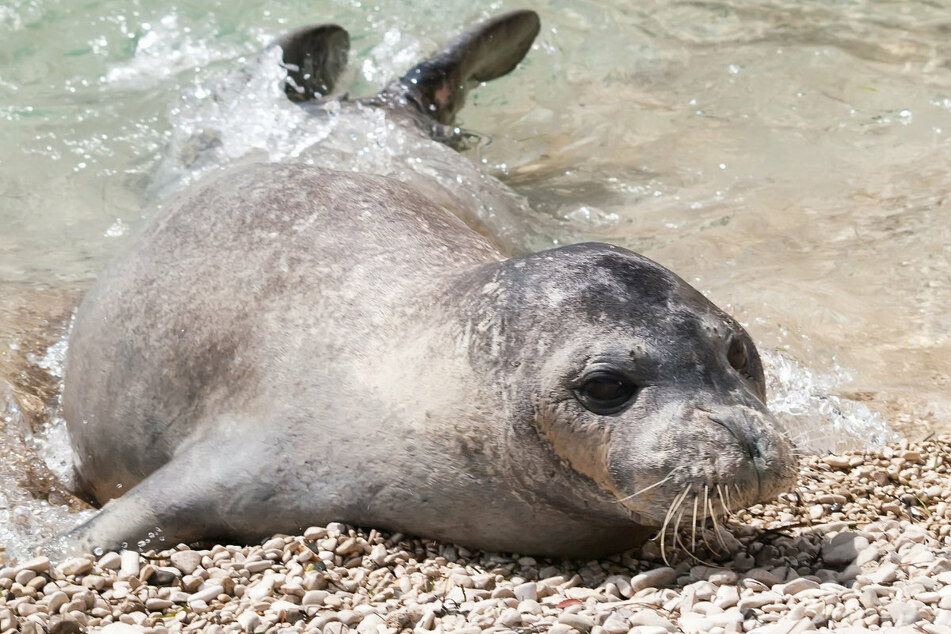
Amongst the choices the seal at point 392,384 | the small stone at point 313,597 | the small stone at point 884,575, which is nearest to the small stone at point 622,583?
the seal at point 392,384

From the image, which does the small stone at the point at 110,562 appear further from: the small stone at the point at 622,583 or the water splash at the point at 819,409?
the water splash at the point at 819,409

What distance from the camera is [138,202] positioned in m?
6.45

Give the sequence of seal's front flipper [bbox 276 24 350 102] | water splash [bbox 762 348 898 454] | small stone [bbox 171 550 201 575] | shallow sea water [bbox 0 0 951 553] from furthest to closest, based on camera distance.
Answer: seal's front flipper [bbox 276 24 350 102], shallow sea water [bbox 0 0 951 553], water splash [bbox 762 348 898 454], small stone [bbox 171 550 201 575]

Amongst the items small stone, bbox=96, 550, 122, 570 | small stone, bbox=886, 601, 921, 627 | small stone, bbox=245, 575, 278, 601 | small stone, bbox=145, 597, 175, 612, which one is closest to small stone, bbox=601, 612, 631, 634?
small stone, bbox=886, 601, 921, 627

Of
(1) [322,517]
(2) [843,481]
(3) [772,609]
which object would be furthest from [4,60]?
(3) [772,609]

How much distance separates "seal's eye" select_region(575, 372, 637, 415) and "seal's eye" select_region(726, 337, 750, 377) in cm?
31

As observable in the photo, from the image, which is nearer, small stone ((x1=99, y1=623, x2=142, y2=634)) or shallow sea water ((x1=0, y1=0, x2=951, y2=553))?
small stone ((x1=99, y1=623, x2=142, y2=634))

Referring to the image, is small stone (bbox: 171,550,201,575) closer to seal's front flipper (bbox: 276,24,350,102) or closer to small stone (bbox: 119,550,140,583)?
small stone (bbox: 119,550,140,583)

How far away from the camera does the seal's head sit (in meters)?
2.86

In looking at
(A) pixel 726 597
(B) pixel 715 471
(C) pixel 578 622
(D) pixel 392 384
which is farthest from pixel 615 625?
(D) pixel 392 384

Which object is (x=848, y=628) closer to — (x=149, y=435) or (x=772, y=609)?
(x=772, y=609)

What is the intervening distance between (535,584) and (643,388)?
543 mm

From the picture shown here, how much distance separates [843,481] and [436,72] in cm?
382

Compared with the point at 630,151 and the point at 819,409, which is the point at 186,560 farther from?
the point at 630,151
